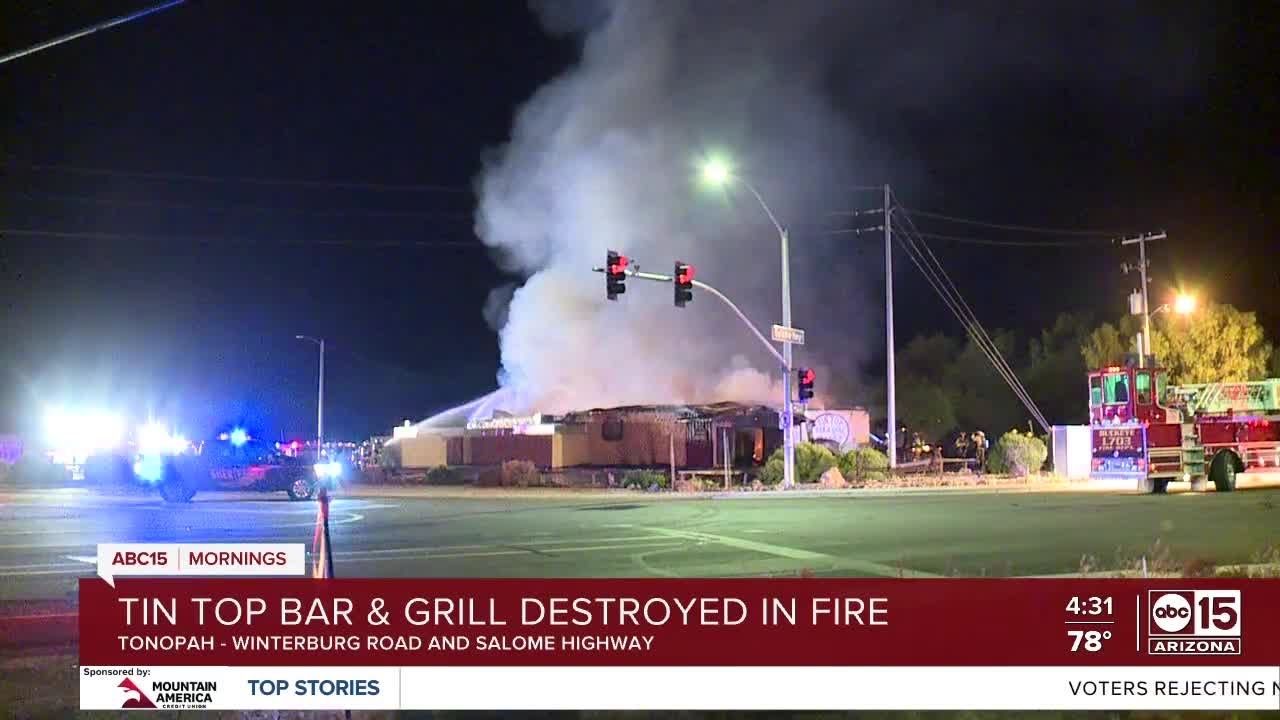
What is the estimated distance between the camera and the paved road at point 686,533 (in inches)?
512

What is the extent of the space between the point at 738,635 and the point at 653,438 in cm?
3813

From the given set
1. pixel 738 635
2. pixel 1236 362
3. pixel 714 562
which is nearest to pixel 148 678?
pixel 738 635

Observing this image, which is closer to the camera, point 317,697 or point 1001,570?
point 317,697

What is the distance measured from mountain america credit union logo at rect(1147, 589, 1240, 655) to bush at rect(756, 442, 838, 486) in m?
26.4

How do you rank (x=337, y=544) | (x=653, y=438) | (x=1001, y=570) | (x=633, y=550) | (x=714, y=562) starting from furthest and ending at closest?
1. (x=653, y=438)
2. (x=337, y=544)
3. (x=633, y=550)
4. (x=714, y=562)
5. (x=1001, y=570)

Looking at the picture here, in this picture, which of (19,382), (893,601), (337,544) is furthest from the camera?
(19,382)

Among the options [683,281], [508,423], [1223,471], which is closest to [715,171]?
[683,281]

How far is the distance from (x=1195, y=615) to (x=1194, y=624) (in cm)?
6

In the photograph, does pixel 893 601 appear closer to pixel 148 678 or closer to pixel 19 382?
pixel 148 678

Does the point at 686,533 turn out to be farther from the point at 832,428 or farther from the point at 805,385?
the point at 832,428

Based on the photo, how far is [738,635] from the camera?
7547mm

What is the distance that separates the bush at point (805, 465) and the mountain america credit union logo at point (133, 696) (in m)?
27.5

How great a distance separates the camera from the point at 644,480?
33344 millimetres

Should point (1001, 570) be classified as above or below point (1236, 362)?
below
